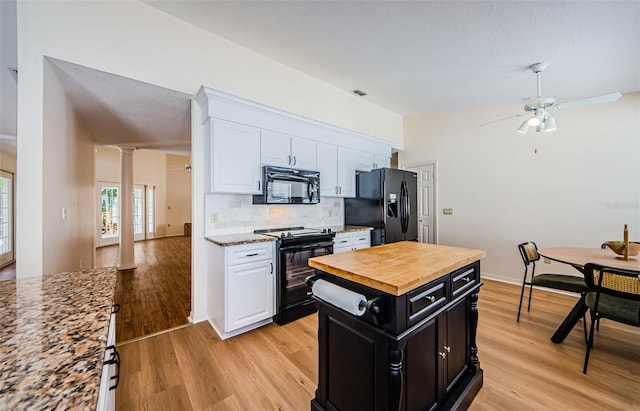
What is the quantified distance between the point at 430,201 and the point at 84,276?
4.96 meters

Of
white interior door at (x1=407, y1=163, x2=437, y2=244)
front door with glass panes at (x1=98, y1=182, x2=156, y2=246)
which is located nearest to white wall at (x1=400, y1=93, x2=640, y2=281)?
white interior door at (x1=407, y1=163, x2=437, y2=244)

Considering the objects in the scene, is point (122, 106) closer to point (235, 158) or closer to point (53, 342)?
point (235, 158)

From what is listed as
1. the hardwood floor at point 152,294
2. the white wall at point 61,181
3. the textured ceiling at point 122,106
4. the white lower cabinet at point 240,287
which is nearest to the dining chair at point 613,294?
the white lower cabinet at point 240,287

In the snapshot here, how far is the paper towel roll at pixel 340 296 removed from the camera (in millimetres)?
1176

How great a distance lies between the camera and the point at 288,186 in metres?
3.23

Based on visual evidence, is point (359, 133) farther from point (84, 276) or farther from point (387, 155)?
point (84, 276)

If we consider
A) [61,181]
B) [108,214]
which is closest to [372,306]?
[61,181]

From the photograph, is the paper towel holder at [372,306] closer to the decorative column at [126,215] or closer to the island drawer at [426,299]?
the island drawer at [426,299]

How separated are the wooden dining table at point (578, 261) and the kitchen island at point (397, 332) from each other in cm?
126

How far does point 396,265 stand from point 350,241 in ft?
6.90

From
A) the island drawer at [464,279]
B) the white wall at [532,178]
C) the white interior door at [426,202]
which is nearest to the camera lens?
the island drawer at [464,279]

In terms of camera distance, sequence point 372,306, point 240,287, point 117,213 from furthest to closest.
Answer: point 117,213 → point 240,287 → point 372,306

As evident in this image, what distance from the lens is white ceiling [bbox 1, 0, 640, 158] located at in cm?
225

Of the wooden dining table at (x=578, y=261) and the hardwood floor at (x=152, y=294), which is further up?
the wooden dining table at (x=578, y=261)
